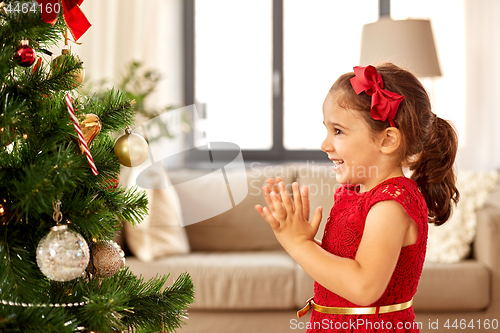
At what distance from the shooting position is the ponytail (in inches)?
38.1

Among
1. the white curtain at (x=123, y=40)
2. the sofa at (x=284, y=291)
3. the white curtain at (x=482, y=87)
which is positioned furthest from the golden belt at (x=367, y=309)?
the white curtain at (x=123, y=40)

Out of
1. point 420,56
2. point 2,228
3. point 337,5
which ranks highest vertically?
point 337,5

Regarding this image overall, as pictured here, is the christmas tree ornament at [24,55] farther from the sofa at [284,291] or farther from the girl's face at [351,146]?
the sofa at [284,291]

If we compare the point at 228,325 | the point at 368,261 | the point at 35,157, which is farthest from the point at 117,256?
the point at 228,325

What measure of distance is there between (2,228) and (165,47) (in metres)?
2.48

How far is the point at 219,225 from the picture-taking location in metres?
2.38

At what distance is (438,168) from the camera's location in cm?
99

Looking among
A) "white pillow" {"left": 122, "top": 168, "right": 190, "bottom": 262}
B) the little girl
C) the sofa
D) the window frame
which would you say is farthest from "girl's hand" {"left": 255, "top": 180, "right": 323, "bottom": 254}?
the window frame

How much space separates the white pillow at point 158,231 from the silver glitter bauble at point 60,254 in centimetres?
142

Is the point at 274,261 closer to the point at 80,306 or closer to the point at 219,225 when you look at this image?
the point at 219,225

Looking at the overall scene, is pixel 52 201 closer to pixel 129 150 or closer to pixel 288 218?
pixel 129 150

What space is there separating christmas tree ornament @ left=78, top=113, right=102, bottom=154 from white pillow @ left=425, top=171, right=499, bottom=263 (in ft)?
5.84

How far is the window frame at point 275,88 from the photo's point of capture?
2.98m

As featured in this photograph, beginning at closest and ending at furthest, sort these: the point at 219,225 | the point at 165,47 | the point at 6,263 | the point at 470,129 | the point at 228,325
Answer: the point at 6,263, the point at 228,325, the point at 219,225, the point at 470,129, the point at 165,47
